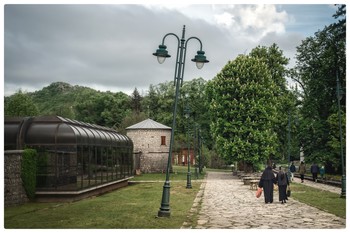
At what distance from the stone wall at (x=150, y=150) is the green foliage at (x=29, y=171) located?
32340 mm

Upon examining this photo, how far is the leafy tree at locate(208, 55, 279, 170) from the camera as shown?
38781 mm

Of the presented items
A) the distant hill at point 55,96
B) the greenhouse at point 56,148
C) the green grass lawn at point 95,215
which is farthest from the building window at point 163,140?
the distant hill at point 55,96

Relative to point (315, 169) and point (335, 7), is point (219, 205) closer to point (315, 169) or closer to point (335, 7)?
point (315, 169)

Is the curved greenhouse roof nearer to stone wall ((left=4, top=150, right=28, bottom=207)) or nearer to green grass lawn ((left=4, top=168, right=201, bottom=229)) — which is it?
stone wall ((left=4, top=150, right=28, bottom=207))

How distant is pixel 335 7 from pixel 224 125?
13.9 meters

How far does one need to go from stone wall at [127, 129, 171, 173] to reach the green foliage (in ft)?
106

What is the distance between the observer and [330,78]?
123 ft

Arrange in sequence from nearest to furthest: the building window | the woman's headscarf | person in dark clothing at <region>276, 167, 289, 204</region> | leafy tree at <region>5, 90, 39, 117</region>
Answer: person in dark clothing at <region>276, 167, 289, 204</region> < the woman's headscarf < the building window < leafy tree at <region>5, 90, 39, 117</region>

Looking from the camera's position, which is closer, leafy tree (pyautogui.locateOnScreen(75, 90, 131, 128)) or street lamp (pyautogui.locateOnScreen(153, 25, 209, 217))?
street lamp (pyautogui.locateOnScreen(153, 25, 209, 217))

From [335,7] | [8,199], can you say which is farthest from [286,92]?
[8,199]

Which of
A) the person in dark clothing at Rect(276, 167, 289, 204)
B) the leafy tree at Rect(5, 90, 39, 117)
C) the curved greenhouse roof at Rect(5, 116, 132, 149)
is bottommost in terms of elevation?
the person in dark clothing at Rect(276, 167, 289, 204)

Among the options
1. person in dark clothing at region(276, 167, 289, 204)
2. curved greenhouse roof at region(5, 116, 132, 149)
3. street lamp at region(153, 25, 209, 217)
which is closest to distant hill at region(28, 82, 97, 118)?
curved greenhouse roof at region(5, 116, 132, 149)

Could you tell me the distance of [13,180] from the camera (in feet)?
57.3

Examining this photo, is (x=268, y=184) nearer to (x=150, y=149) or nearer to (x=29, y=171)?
(x=29, y=171)
